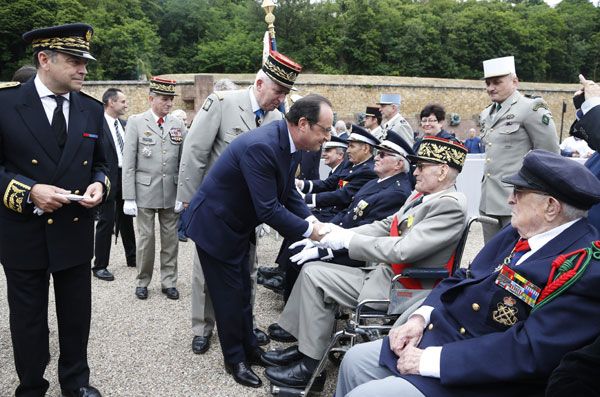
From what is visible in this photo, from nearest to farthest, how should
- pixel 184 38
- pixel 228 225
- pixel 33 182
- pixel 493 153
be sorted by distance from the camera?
pixel 33 182 < pixel 228 225 < pixel 493 153 < pixel 184 38

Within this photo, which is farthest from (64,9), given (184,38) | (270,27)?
(270,27)

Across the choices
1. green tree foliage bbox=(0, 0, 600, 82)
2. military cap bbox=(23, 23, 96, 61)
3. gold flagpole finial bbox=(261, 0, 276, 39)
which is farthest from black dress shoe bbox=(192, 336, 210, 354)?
green tree foliage bbox=(0, 0, 600, 82)

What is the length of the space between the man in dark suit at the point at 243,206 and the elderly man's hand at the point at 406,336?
1027 mm

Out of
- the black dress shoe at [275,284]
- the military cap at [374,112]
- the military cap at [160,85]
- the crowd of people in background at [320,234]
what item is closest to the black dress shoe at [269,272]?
the black dress shoe at [275,284]

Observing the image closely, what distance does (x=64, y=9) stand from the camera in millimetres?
34375

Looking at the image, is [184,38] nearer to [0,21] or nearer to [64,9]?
[64,9]

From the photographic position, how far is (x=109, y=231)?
555cm

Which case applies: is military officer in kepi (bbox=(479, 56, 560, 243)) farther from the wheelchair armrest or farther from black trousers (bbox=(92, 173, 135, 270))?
black trousers (bbox=(92, 173, 135, 270))

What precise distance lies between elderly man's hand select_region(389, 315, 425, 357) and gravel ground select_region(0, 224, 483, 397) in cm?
119

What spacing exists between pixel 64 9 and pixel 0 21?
4.19 m

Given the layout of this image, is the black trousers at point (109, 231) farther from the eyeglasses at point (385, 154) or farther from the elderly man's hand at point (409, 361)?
the elderly man's hand at point (409, 361)

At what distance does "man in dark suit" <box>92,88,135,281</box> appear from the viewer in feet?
18.0

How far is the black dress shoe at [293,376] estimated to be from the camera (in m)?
3.11

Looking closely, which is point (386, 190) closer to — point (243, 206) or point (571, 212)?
point (243, 206)
